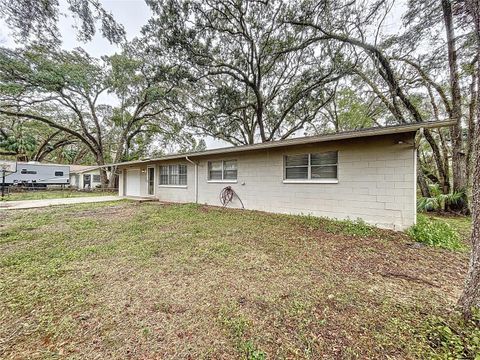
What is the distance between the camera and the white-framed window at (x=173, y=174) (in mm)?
11758

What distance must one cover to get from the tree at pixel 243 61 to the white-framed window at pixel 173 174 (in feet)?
15.4

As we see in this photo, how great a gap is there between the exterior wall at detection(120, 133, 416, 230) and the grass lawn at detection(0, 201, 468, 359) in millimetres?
1092

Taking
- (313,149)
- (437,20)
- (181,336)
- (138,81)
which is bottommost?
(181,336)

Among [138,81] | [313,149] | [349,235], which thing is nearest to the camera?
[349,235]

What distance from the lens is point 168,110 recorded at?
62.2 feet

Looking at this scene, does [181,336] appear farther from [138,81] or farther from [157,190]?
[138,81]

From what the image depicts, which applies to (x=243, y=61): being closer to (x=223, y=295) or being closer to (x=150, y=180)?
(x=150, y=180)

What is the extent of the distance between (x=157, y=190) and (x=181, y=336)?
12.1 meters

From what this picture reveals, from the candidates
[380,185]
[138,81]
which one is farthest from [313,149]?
[138,81]

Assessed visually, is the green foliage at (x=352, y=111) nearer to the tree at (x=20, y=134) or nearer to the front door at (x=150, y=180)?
the front door at (x=150, y=180)

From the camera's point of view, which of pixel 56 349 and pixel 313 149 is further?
pixel 313 149

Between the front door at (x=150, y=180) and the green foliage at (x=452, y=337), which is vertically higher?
the front door at (x=150, y=180)

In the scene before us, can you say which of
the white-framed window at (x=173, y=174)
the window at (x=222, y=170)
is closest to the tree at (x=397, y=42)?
the window at (x=222, y=170)

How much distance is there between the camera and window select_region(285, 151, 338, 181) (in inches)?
264
